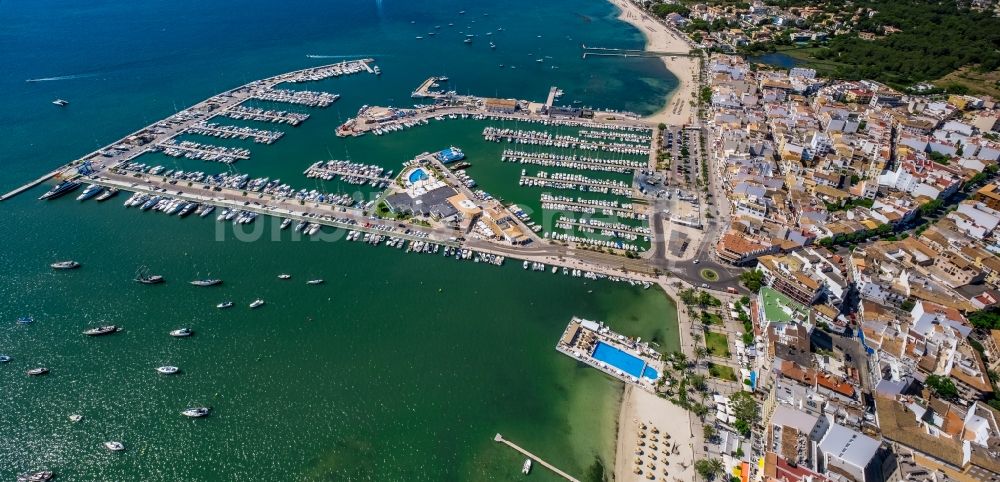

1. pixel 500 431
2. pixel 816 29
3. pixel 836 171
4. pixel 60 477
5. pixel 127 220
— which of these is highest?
pixel 816 29

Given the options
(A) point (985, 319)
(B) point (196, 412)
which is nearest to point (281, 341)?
(B) point (196, 412)

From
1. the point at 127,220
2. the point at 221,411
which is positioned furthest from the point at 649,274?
the point at 127,220

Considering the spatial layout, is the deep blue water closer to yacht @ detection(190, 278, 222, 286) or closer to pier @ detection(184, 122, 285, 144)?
pier @ detection(184, 122, 285, 144)

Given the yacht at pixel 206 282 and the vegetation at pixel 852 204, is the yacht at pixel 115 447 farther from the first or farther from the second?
the vegetation at pixel 852 204

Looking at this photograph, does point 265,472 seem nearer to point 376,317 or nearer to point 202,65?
point 376,317

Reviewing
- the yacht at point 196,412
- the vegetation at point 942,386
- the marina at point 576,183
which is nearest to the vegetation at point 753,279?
the vegetation at point 942,386

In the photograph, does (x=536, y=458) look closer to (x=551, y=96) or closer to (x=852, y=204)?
(x=852, y=204)
